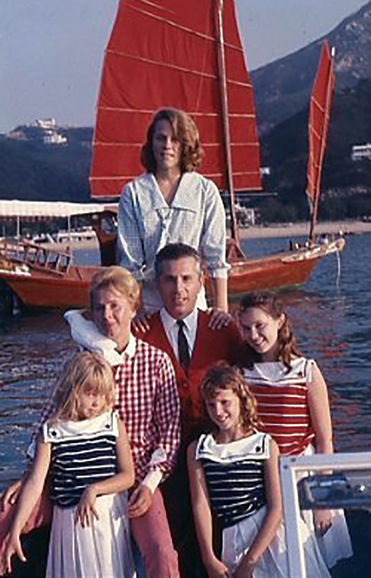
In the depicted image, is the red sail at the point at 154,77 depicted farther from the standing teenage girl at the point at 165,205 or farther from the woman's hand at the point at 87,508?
the woman's hand at the point at 87,508

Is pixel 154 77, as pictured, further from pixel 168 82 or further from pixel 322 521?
pixel 322 521

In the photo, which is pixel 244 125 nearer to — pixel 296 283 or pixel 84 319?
pixel 296 283

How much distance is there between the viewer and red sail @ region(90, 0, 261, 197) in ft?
85.9

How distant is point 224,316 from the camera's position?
143 inches

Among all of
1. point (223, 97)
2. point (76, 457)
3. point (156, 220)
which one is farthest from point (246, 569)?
point (223, 97)

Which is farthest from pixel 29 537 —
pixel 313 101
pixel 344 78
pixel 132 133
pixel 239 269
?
pixel 344 78

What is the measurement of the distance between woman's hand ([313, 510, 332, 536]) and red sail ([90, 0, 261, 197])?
23.7 meters

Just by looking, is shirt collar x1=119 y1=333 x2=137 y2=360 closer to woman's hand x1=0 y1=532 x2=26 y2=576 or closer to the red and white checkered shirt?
Answer: the red and white checkered shirt

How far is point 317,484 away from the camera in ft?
7.18

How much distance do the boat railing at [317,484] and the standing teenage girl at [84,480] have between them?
3.29 ft

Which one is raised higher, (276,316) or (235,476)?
(276,316)

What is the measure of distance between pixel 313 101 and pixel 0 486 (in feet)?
78.2

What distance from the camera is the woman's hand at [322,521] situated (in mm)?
2273

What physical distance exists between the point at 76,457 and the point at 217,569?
53cm
